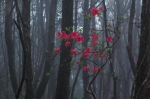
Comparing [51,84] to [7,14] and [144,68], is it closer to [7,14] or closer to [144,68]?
[7,14]

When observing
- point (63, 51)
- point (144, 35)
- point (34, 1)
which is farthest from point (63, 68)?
point (34, 1)

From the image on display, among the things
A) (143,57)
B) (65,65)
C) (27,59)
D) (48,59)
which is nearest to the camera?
(143,57)

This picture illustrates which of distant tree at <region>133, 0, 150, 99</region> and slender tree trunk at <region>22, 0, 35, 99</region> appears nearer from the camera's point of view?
distant tree at <region>133, 0, 150, 99</region>

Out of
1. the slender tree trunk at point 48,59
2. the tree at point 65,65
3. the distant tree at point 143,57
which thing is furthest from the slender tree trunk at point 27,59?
the distant tree at point 143,57

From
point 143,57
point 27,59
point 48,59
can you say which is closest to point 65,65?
point 27,59

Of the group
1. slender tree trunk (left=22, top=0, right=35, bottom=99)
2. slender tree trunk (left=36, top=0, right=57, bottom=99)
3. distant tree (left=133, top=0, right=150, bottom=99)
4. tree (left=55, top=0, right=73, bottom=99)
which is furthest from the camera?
slender tree trunk (left=36, top=0, right=57, bottom=99)

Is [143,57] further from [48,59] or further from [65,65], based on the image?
[48,59]

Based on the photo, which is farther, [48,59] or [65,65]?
[48,59]

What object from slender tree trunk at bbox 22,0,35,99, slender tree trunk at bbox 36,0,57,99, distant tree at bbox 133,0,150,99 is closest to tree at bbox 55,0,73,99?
slender tree trunk at bbox 22,0,35,99

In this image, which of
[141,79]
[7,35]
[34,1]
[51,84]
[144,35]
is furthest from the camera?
[34,1]

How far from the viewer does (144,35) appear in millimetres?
4297

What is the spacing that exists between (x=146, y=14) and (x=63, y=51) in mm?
2772

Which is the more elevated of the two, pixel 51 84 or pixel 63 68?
pixel 63 68

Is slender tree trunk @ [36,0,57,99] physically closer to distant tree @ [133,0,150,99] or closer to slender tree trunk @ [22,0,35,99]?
slender tree trunk @ [22,0,35,99]
